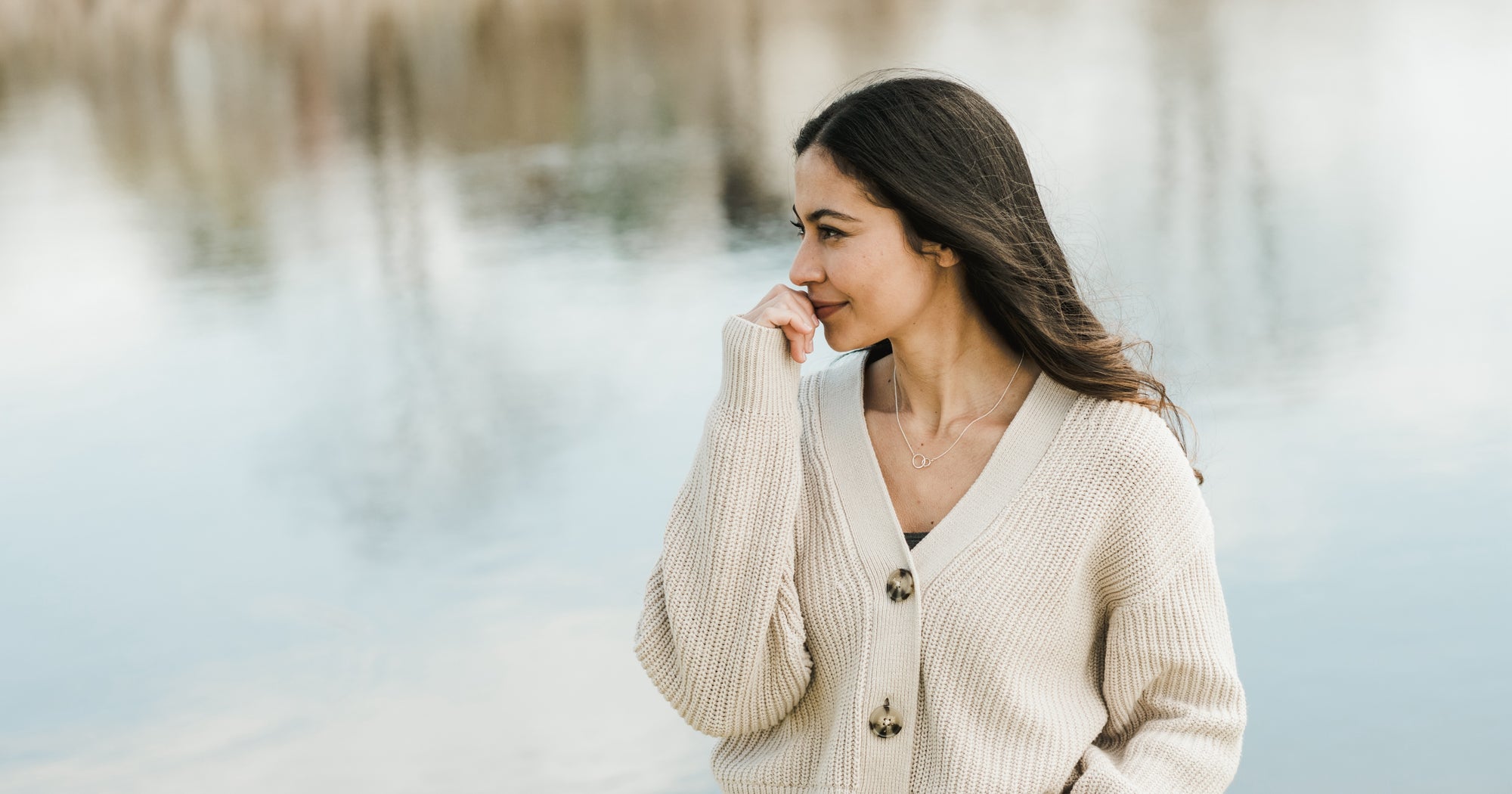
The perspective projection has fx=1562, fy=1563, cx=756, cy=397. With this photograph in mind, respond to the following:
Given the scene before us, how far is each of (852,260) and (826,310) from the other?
0.25 ft

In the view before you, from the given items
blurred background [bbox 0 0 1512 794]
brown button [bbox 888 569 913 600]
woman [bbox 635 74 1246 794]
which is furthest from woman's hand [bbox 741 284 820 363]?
blurred background [bbox 0 0 1512 794]

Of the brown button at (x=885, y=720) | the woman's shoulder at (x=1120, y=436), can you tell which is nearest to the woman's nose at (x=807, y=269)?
the woman's shoulder at (x=1120, y=436)

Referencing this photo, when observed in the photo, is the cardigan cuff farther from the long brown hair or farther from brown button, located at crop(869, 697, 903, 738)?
brown button, located at crop(869, 697, 903, 738)

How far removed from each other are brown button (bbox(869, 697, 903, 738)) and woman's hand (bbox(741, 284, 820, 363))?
388mm

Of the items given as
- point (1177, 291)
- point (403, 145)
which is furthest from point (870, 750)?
point (403, 145)

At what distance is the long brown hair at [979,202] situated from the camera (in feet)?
5.41

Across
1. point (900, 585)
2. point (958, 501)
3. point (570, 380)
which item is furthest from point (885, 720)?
point (570, 380)

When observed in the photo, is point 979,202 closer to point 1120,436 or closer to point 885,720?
point 1120,436

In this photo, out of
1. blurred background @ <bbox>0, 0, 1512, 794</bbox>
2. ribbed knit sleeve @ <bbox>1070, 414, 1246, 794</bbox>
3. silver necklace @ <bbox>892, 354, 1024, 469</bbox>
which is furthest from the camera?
blurred background @ <bbox>0, 0, 1512, 794</bbox>

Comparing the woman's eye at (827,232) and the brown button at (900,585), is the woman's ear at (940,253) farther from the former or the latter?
the brown button at (900,585)

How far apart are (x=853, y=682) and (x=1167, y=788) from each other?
1.13ft

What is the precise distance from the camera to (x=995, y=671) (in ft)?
5.40

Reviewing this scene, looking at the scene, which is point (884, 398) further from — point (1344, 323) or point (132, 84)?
point (132, 84)

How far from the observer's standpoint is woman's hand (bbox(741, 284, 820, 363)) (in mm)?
1706
